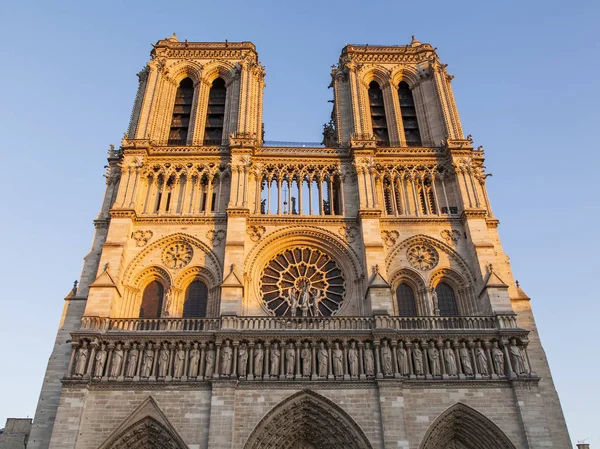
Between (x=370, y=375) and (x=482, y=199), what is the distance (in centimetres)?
949

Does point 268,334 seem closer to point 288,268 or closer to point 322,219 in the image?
point 288,268

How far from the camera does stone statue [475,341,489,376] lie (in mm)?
17766

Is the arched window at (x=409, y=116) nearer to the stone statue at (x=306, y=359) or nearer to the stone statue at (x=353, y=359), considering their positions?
the stone statue at (x=353, y=359)

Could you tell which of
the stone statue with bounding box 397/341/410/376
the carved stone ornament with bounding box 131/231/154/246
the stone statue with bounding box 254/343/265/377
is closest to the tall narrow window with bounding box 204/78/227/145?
the carved stone ornament with bounding box 131/231/154/246

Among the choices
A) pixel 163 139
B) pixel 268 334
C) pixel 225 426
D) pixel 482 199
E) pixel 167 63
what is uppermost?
pixel 167 63

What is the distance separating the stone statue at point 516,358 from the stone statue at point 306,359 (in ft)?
21.1

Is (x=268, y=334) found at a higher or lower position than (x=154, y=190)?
lower

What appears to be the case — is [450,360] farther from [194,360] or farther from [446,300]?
[194,360]

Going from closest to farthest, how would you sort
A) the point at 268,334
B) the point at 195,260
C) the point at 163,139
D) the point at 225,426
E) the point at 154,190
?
the point at 225,426
the point at 268,334
the point at 195,260
the point at 154,190
the point at 163,139

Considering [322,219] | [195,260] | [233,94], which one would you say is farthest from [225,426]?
[233,94]

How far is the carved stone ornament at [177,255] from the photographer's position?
2100 centimetres

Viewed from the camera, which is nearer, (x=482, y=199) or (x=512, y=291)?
(x=512, y=291)

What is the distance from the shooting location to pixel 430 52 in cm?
2841

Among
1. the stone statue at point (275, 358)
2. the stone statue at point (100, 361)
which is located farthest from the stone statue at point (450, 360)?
the stone statue at point (100, 361)
